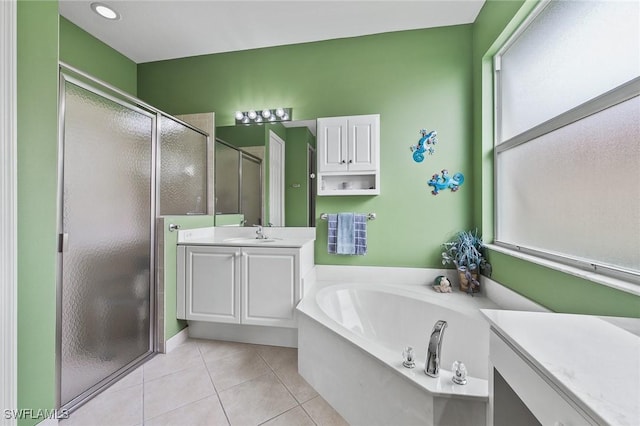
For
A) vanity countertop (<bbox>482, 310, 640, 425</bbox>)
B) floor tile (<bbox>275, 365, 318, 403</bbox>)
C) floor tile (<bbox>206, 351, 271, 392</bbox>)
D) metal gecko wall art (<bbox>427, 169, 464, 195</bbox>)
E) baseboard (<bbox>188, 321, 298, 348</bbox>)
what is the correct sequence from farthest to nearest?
metal gecko wall art (<bbox>427, 169, 464, 195</bbox>) → baseboard (<bbox>188, 321, 298, 348</bbox>) → floor tile (<bbox>206, 351, 271, 392</bbox>) → floor tile (<bbox>275, 365, 318, 403</bbox>) → vanity countertop (<bbox>482, 310, 640, 425</bbox>)

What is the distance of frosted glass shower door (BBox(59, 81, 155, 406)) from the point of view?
147cm

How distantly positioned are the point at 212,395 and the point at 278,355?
54cm

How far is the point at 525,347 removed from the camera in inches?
27.5

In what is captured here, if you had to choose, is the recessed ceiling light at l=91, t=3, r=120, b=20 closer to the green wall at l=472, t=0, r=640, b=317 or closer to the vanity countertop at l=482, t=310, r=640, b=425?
the green wall at l=472, t=0, r=640, b=317

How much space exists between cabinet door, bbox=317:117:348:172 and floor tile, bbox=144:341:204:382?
5.85 ft

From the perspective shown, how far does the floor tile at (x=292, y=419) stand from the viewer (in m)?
1.35

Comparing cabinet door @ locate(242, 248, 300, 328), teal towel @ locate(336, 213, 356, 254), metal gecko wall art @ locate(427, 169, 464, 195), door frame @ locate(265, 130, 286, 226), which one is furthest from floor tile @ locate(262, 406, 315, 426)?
metal gecko wall art @ locate(427, 169, 464, 195)

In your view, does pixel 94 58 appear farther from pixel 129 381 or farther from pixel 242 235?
pixel 129 381

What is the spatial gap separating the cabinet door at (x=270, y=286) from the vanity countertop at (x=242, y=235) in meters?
0.24

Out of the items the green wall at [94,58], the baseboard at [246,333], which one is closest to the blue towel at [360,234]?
the baseboard at [246,333]

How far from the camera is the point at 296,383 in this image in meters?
1.67

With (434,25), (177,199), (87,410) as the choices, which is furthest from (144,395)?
(434,25)

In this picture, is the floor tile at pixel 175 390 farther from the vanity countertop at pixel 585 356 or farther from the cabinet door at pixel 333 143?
the cabinet door at pixel 333 143

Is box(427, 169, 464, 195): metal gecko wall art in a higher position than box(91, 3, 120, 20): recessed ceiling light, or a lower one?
lower
